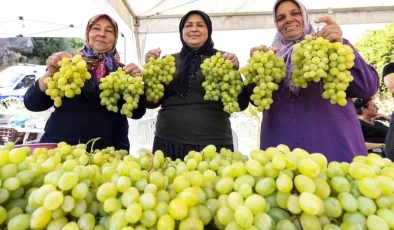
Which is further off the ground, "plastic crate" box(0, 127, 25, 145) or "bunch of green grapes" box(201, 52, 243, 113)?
"bunch of green grapes" box(201, 52, 243, 113)

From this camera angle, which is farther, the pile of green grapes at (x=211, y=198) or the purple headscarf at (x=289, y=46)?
the purple headscarf at (x=289, y=46)

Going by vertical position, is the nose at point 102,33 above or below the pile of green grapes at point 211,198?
above

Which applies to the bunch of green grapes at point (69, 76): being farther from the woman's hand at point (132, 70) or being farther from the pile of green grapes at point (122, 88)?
the woman's hand at point (132, 70)

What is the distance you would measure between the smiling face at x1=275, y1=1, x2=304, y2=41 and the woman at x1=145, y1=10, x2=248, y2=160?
43cm

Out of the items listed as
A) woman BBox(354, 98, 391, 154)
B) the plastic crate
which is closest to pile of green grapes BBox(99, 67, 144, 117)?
woman BBox(354, 98, 391, 154)

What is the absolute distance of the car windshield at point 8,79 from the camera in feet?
35.0

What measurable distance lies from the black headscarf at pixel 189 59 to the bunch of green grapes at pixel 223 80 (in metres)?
0.32

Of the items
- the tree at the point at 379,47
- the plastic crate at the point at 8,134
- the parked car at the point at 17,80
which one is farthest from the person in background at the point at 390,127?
the parked car at the point at 17,80

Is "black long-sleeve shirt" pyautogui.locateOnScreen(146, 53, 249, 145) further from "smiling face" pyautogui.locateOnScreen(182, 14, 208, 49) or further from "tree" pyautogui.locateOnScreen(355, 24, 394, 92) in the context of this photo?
"tree" pyautogui.locateOnScreen(355, 24, 394, 92)

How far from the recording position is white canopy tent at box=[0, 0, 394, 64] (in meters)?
3.44

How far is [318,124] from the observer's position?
1.48 m

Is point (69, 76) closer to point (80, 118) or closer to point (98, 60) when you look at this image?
point (80, 118)

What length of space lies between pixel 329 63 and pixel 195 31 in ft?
3.05

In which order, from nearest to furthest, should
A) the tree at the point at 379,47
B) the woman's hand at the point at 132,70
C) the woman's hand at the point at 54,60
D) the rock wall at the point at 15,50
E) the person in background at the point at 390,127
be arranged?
1. the woman's hand at the point at 54,60
2. the woman's hand at the point at 132,70
3. the person in background at the point at 390,127
4. the tree at the point at 379,47
5. the rock wall at the point at 15,50
